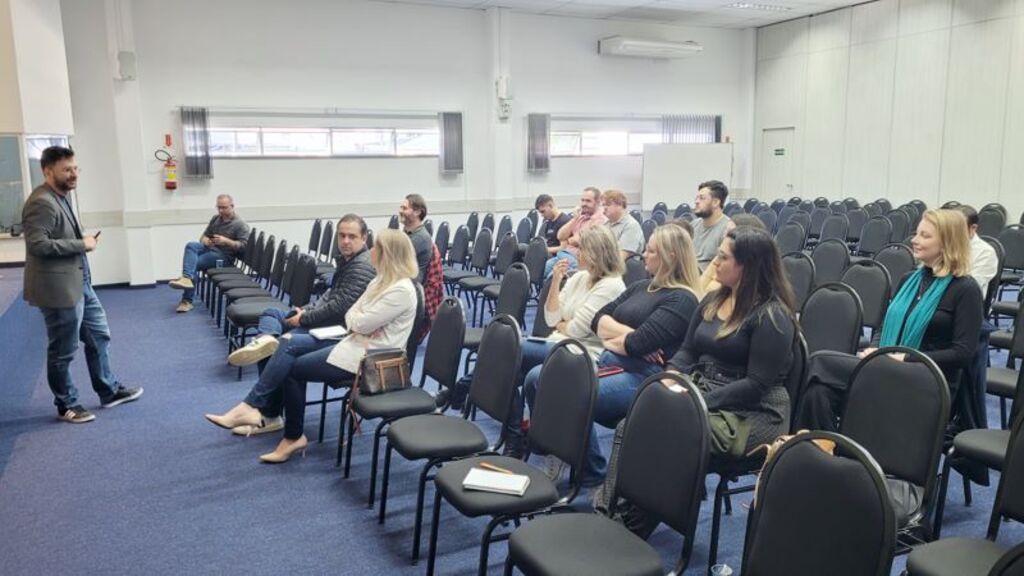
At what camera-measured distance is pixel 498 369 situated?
310 centimetres

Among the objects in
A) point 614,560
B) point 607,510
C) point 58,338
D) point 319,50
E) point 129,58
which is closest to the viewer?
point 614,560

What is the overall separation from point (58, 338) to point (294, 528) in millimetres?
2261

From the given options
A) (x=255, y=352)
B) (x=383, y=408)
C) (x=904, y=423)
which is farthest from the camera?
(x=255, y=352)

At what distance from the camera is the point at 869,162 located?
11391 millimetres

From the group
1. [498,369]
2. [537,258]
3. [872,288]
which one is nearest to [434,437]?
[498,369]

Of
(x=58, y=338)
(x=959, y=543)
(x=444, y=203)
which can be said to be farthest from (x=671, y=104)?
(x=959, y=543)

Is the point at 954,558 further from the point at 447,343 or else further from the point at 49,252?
the point at 49,252

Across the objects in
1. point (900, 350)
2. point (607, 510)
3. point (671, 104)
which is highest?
point (671, 104)

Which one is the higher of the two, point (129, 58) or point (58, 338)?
point (129, 58)

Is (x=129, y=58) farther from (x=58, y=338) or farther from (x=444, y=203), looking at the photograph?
(x=58, y=338)

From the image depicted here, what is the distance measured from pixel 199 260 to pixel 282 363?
486cm

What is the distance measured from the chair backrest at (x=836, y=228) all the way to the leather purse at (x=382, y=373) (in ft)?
20.9

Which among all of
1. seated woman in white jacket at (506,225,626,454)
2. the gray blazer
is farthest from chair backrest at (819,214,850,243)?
the gray blazer

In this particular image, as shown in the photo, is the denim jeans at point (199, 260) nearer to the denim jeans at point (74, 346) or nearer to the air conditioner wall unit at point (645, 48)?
the denim jeans at point (74, 346)
